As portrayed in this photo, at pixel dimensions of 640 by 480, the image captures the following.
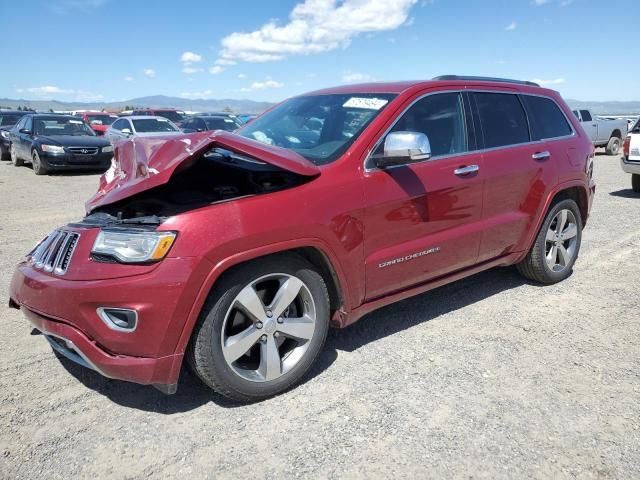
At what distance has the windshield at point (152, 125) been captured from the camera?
587 inches

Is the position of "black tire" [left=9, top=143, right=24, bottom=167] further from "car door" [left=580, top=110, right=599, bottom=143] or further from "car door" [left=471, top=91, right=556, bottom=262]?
"car door" [left=580, top=110, right=599, bottom=143]

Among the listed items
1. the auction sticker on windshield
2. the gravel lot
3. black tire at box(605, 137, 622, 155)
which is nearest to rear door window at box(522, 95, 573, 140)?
the gravel lot

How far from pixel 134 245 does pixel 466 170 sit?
230 cm

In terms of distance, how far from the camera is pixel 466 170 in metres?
3.62

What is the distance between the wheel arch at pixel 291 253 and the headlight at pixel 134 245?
0.85 ft

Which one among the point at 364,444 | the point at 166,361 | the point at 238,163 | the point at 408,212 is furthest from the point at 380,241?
the point at 166,361

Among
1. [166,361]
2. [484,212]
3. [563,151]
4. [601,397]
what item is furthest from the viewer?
[563,151]

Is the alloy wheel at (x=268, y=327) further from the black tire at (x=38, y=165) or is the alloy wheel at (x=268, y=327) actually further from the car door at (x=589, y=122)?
the car door at (x=589, y=122)

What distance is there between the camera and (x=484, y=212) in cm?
380

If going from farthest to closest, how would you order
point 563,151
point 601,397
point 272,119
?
point 563,151 → point 272,119 → point 601,397

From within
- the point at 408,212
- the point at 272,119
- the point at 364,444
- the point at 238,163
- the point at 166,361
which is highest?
the point at 272,119

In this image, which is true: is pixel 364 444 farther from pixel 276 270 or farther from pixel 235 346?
pixel 276 270

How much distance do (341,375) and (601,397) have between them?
1.47m

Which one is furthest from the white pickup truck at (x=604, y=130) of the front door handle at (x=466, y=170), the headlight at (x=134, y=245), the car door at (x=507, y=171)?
the headlight at (x=134, y=245)
